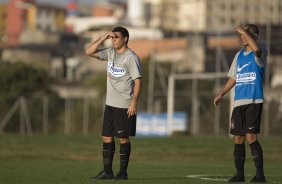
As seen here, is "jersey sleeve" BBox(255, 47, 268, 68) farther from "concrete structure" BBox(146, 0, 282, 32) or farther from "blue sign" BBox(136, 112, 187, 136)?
"concrete structure" BBox(146, 0, 282, 32)

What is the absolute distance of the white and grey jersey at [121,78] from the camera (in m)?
15.5

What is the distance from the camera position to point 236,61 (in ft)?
50.1

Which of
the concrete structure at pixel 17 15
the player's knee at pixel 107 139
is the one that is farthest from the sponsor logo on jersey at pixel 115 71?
the concrete structure at pixel 17 15

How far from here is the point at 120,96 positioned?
15570mm

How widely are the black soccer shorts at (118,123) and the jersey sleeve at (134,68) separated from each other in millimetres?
531

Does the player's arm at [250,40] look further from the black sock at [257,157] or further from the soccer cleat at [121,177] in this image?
the soccer cleat at [121,177]

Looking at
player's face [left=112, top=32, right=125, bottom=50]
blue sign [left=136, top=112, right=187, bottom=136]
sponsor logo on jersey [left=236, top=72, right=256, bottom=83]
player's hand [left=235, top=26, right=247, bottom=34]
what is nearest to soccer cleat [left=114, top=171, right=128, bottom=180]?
player's face [left=112, top=32, right=125, bottom=50]

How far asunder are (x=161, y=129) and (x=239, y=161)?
40.9 meters

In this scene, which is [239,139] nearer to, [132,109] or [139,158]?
[132,109]

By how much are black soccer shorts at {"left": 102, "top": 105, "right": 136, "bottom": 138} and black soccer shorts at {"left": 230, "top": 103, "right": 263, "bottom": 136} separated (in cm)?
153

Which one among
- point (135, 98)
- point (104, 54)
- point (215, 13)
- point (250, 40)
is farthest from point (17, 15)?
point (250, 40)

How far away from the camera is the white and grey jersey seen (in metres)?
15.5

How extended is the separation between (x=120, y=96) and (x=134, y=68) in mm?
471

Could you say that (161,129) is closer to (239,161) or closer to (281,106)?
(281,106)
